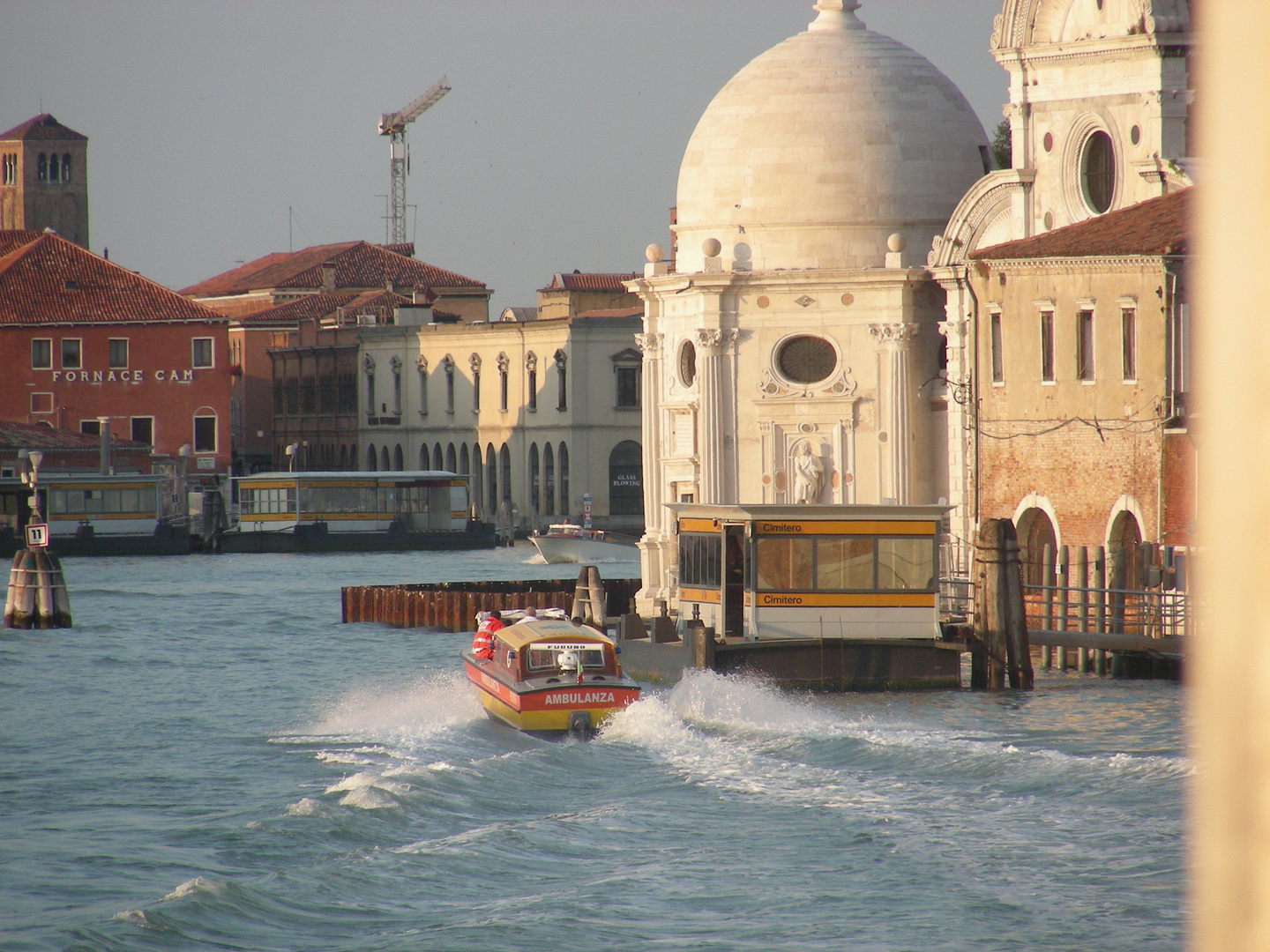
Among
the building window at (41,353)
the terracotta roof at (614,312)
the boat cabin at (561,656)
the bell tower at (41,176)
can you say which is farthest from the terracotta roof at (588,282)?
the boat cabin at (561,656)

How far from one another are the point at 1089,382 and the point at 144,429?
49.1 m

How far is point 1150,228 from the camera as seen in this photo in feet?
82.2

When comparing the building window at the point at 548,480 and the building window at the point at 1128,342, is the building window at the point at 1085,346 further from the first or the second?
the building window at the point at 548,480

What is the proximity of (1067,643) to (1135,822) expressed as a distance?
801 centimetres

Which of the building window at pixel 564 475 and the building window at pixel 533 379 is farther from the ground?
the building window at pixel 533 379

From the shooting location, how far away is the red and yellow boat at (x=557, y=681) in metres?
19.5

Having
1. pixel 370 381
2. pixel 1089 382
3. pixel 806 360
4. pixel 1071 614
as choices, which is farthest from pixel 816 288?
pixel 370 381

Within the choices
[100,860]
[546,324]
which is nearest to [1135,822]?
[100,860]

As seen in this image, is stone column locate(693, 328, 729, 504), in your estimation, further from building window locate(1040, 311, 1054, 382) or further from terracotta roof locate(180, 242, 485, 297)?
terracotta roof locate(180, 242, 485, 297)

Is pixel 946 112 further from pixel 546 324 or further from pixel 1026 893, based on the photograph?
pixel 546 324

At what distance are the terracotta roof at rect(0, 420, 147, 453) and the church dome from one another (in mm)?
31469

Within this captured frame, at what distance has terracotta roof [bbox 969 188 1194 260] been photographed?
2430cm

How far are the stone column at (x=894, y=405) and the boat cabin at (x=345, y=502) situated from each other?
31671 millimetres

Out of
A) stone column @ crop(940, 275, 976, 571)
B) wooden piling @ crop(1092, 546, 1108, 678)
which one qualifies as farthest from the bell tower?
wooden piling @ crop(1092, 546, 1108, 678)
